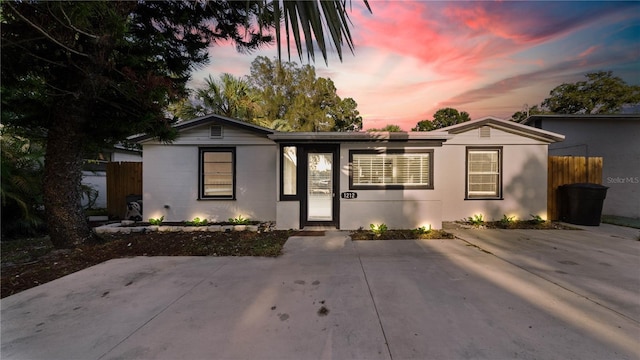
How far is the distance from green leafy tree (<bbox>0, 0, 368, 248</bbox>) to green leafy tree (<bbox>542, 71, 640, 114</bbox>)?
2693 centimetres

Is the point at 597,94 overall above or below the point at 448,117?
below

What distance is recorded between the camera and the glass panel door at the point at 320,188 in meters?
6.86

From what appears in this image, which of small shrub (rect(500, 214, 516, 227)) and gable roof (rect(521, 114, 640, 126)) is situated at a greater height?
gable roof (rect(521, 114, 640, 126))

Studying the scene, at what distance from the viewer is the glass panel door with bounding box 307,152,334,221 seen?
686 cm

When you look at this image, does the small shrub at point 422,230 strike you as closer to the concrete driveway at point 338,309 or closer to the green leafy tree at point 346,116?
the concrete driveway at point 338,309

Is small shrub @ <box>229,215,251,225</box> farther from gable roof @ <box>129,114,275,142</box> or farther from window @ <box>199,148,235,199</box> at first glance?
gable roof @ <box>129,114,275,142</box>

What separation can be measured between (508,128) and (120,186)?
510 inches

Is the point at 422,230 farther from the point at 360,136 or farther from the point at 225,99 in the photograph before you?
the point at 225,99

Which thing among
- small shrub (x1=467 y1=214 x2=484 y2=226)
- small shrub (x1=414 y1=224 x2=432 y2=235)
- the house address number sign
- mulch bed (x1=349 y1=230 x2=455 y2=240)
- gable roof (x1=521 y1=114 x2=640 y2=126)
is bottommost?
mulch bed (x1=349 y1=230 x2=455 y2=240)

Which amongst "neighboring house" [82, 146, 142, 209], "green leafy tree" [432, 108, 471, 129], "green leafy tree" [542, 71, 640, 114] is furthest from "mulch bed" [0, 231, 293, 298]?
"green leafy tree" [432, 108, 471, 129]

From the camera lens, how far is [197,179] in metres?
7.67

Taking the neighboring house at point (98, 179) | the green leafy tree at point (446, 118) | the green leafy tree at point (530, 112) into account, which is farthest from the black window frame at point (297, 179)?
the green leafy tree at point (446, 118)

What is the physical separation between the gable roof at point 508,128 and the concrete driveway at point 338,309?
13.7ft

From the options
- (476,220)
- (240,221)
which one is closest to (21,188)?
(240,221)
